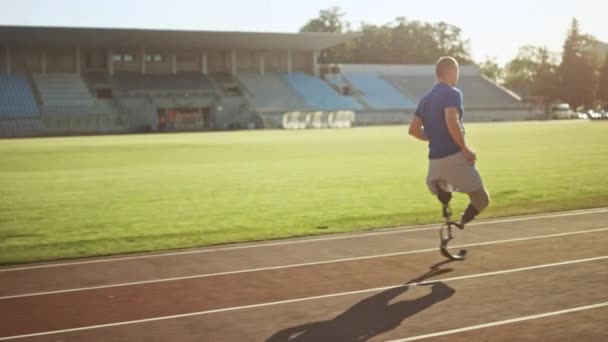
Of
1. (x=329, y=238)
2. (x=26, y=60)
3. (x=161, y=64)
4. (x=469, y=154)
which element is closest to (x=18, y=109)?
(x=26, y=60)

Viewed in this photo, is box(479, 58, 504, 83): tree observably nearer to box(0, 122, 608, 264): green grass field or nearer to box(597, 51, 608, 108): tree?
box(597, 51, 608, 108): tree

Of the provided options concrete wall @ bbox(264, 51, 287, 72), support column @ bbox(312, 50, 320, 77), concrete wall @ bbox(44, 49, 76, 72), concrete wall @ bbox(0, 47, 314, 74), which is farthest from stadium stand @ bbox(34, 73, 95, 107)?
support column @ bbox(312, 50, 320, 77)

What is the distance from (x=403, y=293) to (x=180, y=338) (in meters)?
2.16

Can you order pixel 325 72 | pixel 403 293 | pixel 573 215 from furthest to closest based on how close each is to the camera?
pixel 325 72, pixel 573 215, pixel 403 293

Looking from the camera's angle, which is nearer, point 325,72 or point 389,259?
point 389,259

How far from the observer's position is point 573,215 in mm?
11578

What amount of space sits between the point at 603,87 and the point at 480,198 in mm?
97027

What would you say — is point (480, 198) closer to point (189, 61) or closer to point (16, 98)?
point (16, 98)

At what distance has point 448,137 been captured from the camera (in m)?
8.20

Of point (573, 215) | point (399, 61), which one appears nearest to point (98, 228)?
point (573, 215)

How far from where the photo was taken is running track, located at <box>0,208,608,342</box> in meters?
5.88

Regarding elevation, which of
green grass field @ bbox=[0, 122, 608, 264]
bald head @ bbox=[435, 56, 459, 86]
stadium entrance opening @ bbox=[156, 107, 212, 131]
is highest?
bald head @ bbox=[435, 56, 459, 86]

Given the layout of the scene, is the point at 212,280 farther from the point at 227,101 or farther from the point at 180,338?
the point at 227,101

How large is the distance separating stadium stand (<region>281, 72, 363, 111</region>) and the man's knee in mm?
66295
